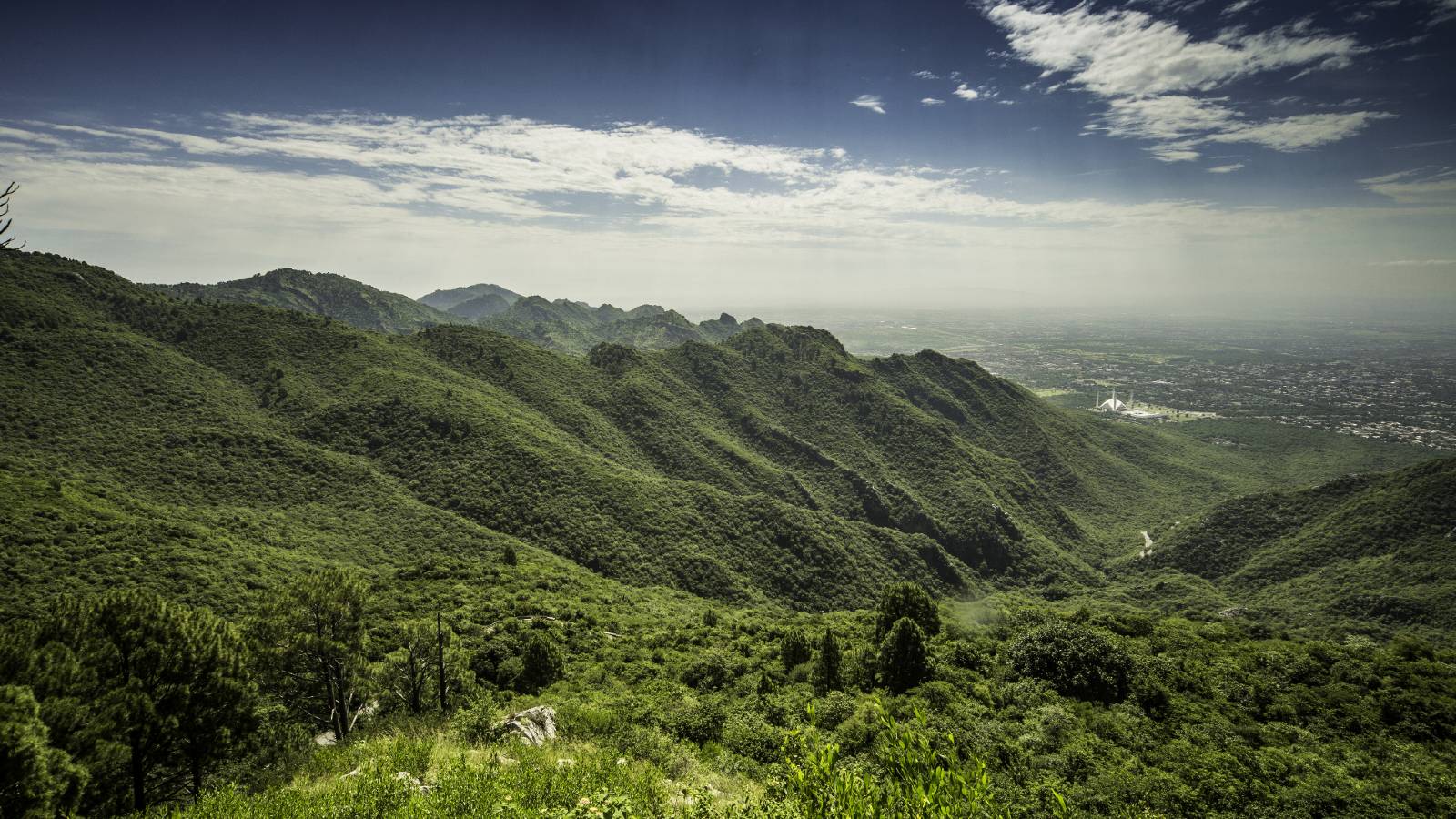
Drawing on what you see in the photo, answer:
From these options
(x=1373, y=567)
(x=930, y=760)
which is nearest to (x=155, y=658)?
(x=930, y=760)

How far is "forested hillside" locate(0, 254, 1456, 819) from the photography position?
17203mm

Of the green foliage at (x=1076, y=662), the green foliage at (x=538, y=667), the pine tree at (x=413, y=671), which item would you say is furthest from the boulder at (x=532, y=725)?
the green foliage at (x=1076, y=662)

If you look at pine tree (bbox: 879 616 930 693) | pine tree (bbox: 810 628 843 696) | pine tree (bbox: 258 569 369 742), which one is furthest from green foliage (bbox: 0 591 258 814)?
pine tree (bbox: 879 616 930 693)

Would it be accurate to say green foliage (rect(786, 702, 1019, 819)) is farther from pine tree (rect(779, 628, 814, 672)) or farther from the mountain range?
the mountain range

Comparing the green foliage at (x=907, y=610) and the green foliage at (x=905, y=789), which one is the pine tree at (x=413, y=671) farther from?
the green foliage at (x=907, y=610)

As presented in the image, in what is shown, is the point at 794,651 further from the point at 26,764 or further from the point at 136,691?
the point at 26,764

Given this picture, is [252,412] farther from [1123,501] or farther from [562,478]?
[1123,501]

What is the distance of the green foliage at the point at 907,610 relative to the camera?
1772 inches

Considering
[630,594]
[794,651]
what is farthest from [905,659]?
[630,594]

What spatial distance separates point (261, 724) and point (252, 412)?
139 meters

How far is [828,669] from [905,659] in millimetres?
5373

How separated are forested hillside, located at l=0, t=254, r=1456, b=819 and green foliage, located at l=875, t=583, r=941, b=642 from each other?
17.2 inches

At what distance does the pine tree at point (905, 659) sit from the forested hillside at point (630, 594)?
0.77 ft

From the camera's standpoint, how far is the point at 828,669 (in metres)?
36.9
